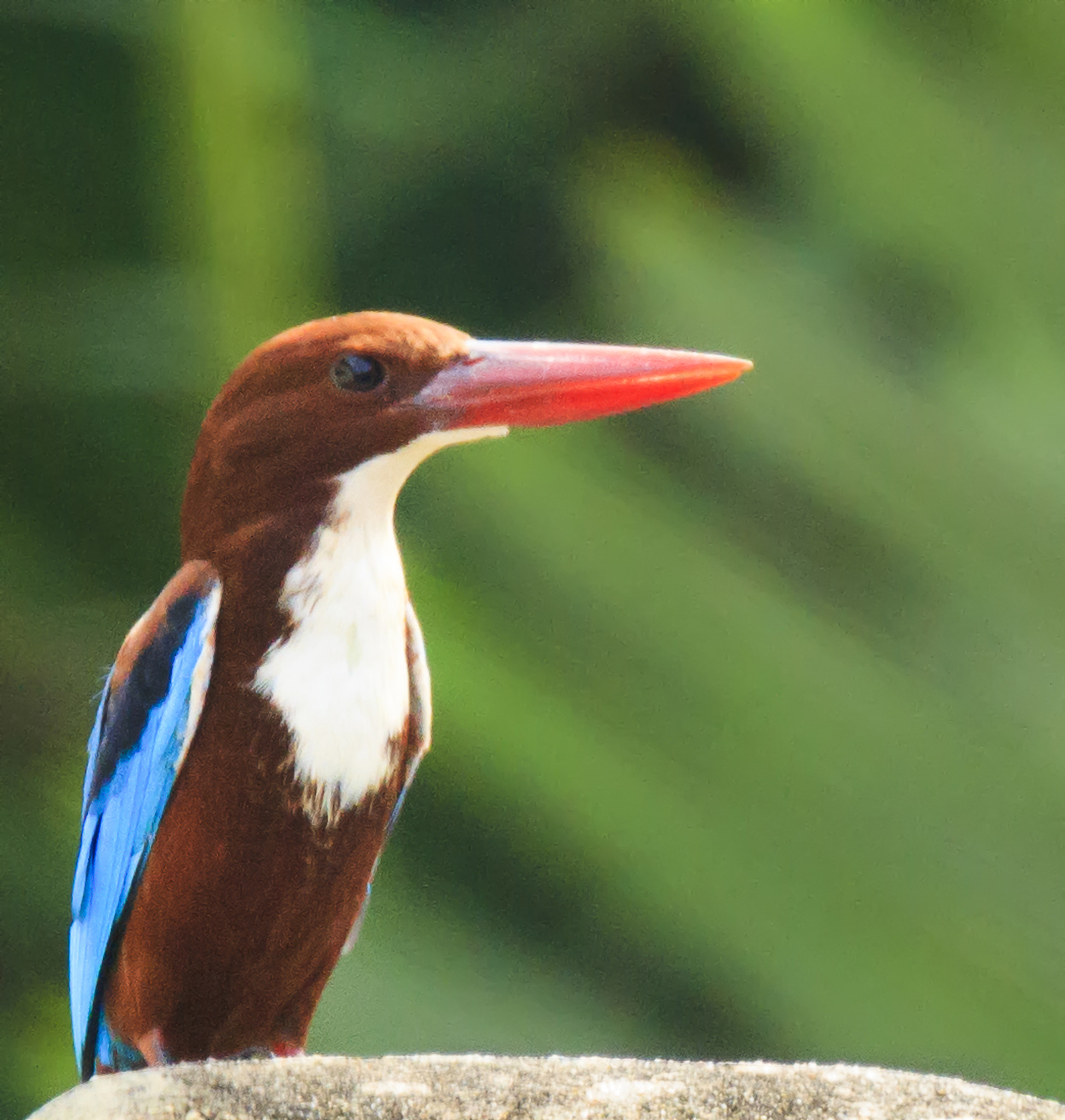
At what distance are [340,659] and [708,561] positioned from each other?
0.84 m

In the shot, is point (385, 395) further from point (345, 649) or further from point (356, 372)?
point (345, 649)

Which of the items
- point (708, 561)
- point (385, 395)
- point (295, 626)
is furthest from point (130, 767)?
point (708, 561)

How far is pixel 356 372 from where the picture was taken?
1.01 m

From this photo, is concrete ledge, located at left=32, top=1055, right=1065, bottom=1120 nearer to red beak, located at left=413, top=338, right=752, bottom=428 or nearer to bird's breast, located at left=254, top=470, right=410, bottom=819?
bird's breast, located at left=254, top=470, right=410, bottom=819

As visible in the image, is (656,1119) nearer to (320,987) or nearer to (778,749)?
(320,987)

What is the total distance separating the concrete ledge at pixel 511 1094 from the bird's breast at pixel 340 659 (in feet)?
0.52

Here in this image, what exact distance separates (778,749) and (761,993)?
24 centimetres

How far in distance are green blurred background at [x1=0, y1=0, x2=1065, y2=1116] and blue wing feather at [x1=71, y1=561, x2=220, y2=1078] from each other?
512 mm

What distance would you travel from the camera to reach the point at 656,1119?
923mm

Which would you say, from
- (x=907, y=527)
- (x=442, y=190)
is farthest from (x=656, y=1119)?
(x=442, y=190)

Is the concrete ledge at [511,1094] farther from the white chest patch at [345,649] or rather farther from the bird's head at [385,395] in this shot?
the bird's head at [385,395]

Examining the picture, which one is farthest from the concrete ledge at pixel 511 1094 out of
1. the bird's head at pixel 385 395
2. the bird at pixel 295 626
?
the bird's head at pixel 385 395

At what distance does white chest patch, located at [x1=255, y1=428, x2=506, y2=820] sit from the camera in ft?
3.31

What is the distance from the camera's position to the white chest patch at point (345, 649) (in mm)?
1010
